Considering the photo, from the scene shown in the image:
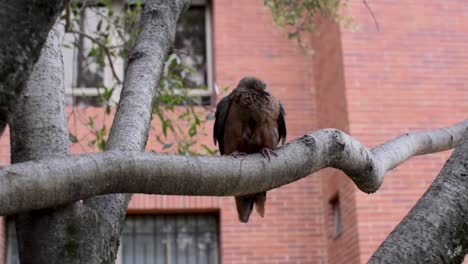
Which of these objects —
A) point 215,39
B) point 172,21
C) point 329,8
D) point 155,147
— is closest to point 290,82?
point 215,39

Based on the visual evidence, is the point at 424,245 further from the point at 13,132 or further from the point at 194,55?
the point at 194,55

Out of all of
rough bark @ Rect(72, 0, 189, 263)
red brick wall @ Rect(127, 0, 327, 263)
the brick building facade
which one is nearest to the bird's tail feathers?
rough bark @ Rect(72, 0, 189, 263)

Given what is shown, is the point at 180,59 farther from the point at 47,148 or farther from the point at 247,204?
the point at 47,148

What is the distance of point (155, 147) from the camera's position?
7844 millimetres

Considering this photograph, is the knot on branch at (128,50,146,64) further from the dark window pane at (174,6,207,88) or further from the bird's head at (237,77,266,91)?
the dark window pane at (174,6,207,88)

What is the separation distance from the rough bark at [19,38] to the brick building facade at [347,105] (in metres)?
5.61

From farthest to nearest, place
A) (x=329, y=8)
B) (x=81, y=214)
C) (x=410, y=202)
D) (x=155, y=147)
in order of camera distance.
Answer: (x=155, y=147), (x=410, y=202), (x=329, y=8), (x=81, y=214)

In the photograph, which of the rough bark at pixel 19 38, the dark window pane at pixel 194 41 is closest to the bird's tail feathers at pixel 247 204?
the rough bark at pixel 19 38

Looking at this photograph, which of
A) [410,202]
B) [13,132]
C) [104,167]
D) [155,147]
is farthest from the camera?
[155,147]

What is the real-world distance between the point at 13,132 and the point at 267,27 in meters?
6.60

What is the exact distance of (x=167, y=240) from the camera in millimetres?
7945

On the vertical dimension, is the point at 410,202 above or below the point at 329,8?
below

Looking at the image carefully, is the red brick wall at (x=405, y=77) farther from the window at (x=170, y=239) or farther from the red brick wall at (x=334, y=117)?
the window at (x=170, y=239)

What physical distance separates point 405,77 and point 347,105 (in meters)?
0.74
